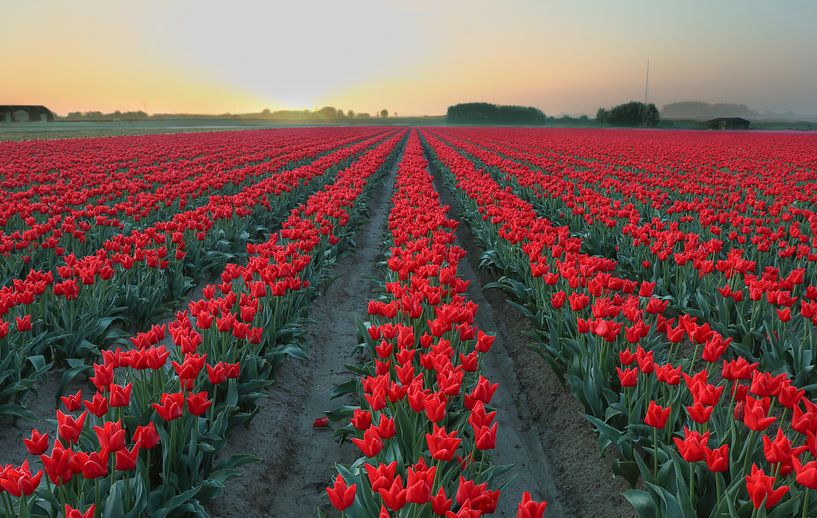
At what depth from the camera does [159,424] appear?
3236 millimetres

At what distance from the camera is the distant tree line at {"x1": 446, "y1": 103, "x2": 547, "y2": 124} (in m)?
148

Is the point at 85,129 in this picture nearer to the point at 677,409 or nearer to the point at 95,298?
the point at 95,298

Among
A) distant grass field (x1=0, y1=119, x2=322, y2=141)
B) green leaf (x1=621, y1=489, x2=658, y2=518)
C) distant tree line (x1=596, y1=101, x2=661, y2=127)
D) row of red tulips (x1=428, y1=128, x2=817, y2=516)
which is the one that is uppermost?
distant tree line (x1=596, y1=101, x2=661, y2=127)

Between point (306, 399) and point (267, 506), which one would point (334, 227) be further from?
point (267, 506)

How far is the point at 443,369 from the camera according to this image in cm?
313

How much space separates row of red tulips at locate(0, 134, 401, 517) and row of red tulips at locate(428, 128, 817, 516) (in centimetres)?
253

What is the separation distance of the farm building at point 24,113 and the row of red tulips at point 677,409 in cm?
11688

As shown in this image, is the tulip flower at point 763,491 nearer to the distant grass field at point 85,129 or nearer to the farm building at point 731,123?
the distant grass field at point 85,129

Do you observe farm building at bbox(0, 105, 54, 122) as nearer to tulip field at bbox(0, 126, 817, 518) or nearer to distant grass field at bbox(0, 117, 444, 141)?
distant grass field at bbox(0, 117, 444, 141)

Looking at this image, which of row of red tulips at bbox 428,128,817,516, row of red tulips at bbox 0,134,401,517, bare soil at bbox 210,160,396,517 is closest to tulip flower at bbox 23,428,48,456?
row of red tulips at bbox 0,134,401,517

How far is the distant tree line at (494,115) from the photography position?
148038mm

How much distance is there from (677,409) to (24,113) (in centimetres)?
12346

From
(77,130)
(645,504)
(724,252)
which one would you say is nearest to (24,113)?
(77,130)

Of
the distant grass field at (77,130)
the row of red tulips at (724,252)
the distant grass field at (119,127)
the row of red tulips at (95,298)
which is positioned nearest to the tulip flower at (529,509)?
the row of red tulips at (724,252)
